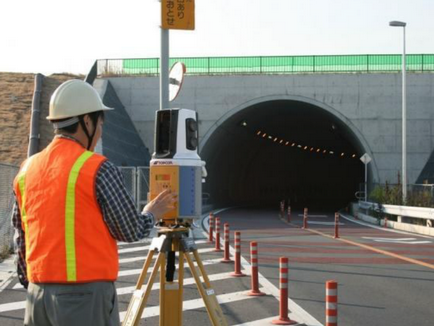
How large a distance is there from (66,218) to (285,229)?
76.4 feet

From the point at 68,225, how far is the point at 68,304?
0.38 m

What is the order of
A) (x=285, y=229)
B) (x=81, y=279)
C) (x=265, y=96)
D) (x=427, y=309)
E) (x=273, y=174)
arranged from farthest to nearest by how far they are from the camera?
(x=273, y=174)
(x=265, y=96)
(x=285, y=229)
(x=427, y=309)
(x=81, y=279)

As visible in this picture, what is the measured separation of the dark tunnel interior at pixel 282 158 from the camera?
132ft

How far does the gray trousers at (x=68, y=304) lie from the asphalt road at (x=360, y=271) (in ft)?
19.4

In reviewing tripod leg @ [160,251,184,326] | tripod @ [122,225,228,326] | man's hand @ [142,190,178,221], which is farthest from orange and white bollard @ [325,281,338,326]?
man's hand @ [142,190,178,221]

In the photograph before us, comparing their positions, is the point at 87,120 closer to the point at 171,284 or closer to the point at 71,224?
the point at 71,224

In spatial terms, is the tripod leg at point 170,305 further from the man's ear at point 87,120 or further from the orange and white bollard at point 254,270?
the orange and white bollard at point 254,270

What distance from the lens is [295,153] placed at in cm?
6366

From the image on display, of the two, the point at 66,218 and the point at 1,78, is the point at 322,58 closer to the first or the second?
the point at 1,78

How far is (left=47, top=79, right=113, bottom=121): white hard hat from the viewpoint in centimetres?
377

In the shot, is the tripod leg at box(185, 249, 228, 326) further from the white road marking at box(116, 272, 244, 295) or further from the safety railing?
the safety railing

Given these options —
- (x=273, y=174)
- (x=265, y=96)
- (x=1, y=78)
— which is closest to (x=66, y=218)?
(x=265, y=96)

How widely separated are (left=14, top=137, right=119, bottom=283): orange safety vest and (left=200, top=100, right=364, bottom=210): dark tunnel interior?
3295cm

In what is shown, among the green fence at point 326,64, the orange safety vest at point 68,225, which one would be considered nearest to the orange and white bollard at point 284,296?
the orange safety vest at point 68,225
